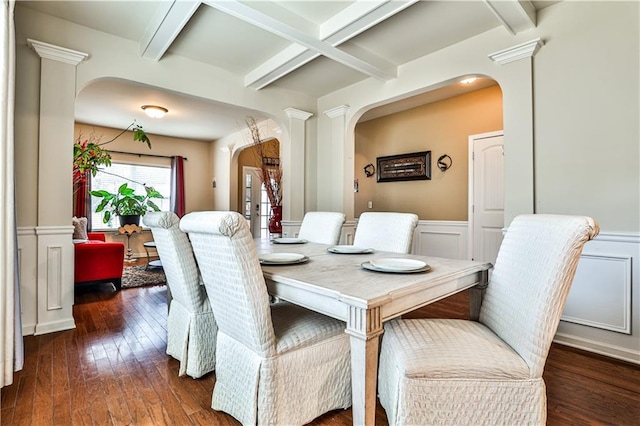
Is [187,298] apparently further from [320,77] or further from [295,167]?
[320,77]

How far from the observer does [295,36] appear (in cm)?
262

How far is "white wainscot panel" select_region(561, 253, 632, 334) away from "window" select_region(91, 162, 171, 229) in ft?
22.2

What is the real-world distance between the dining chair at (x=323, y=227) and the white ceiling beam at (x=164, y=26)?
5.97 feet

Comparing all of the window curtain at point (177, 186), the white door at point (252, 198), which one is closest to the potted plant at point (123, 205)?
the window curtain at point (177, 186)

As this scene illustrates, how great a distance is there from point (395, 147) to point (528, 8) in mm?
2767

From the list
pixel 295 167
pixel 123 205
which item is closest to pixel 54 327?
pixel 295 167

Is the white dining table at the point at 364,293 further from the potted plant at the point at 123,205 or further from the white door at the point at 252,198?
the white door at the point at 252,198

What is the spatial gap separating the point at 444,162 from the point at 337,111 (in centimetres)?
168

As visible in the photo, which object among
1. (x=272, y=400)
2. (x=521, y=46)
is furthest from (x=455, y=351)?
(x=521, y=46)

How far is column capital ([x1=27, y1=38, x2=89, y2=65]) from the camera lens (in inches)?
97.5

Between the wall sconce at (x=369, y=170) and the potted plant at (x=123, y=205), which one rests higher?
the wall sconce at (x=369, y=170)

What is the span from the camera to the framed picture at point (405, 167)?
4715 millimetres

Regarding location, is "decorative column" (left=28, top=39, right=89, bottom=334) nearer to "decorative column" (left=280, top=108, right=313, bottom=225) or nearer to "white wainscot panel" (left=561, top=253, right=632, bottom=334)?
"decorative column" (left=280, top=108, right=313, bottom=225)

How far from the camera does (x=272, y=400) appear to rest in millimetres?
1315
